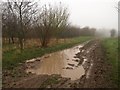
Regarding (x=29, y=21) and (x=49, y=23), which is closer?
(x=29, y=21)

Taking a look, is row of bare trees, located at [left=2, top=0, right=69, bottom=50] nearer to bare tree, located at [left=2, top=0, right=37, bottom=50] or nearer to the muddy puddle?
bare tree, located at [left=2, top=0, right=37, bottom=50]

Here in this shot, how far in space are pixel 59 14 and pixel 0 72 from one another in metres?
28.0

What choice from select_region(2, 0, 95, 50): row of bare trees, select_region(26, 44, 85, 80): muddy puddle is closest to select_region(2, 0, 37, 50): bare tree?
select_region(2, 0, 95, 50): row of bare trees

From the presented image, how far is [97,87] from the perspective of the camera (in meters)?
9.83

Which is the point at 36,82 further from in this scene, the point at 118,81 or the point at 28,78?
the point at 118,81

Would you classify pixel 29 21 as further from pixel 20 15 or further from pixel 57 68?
pixel 57 68

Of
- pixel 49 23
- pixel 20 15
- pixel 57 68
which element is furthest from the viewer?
pixel 49 23

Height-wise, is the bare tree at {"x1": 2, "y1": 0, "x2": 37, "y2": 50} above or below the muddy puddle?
above

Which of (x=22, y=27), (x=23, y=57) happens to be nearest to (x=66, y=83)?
(x=23, y=57)

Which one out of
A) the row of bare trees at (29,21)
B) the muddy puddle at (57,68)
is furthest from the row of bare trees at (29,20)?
the muddy puddle at (57,68)

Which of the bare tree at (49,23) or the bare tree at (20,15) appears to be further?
the bare tree at (49,23)

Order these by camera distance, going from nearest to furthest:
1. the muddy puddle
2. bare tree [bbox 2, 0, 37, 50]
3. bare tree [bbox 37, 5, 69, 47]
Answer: the muddy puddle, bare tree [bbox 2, 0, 37, 50], bare tree [bbox 37, 5, 69, 47]

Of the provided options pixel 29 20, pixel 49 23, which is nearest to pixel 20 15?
pixel 29 20

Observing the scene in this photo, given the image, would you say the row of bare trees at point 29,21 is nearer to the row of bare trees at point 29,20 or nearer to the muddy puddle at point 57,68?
the row of bare trees at point 29,20
